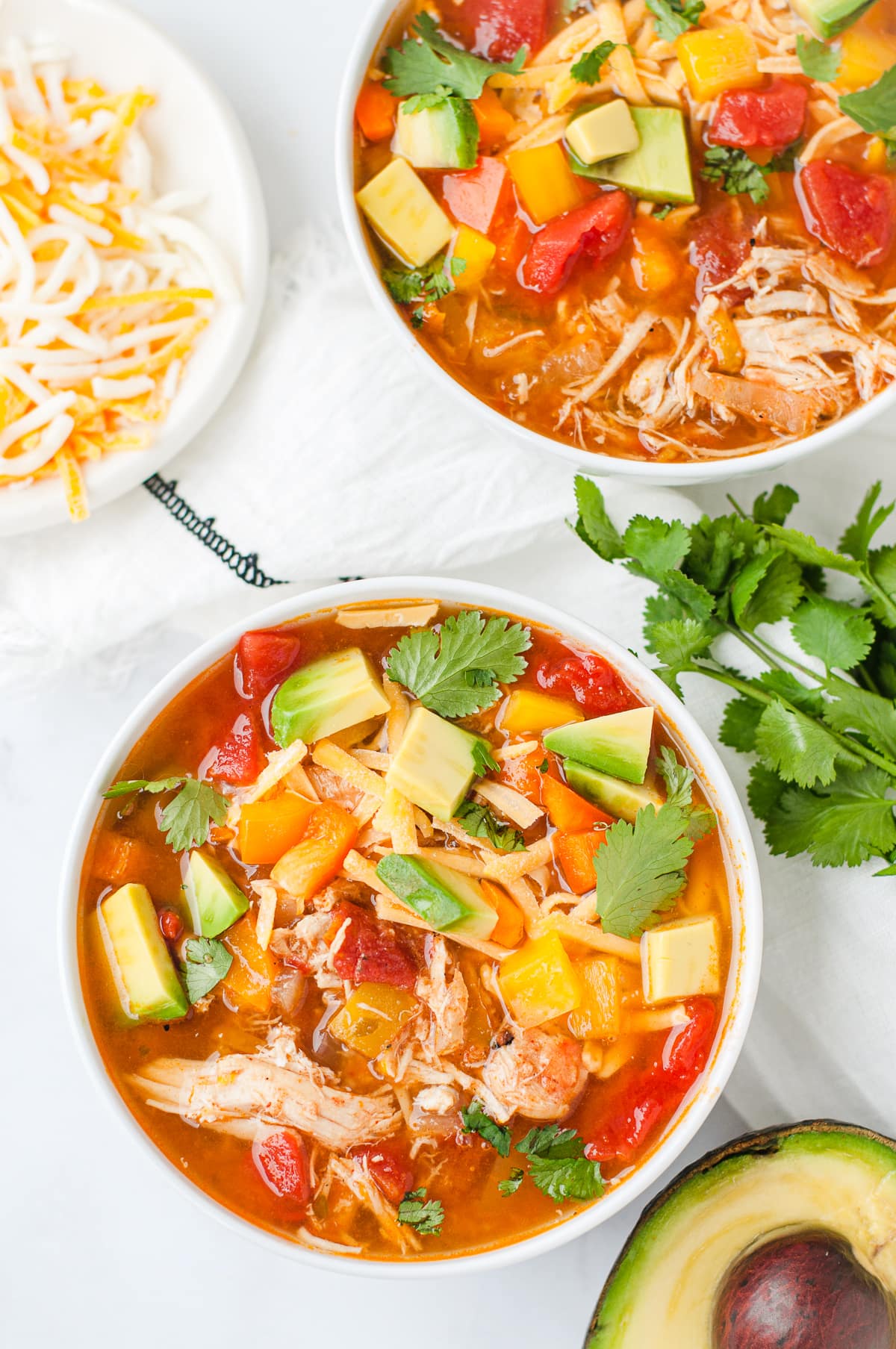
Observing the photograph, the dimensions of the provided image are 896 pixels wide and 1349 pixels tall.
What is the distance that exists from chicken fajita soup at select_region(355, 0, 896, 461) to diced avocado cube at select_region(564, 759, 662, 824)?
748 mm

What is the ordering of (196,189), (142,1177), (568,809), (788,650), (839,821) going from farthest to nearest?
(142,1177), (196,189), (788,650), (839,821), (568,809)

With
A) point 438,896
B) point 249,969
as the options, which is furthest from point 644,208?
point 249,969

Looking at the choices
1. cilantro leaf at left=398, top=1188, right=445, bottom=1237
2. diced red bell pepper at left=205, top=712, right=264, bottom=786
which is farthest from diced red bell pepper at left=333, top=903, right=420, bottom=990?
cilantro leaf at left=398, top=1188, right=445, bottom=1237

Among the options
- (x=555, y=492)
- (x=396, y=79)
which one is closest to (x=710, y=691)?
(x=555, y=492)

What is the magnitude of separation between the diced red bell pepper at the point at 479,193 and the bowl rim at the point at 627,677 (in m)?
0.82

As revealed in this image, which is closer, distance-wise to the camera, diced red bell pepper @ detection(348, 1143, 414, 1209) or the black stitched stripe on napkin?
diced red bell pepper @ detection(348, 1143, 414, 1209)

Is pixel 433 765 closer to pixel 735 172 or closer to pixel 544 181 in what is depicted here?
pixel 544 181

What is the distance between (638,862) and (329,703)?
0.75 meters

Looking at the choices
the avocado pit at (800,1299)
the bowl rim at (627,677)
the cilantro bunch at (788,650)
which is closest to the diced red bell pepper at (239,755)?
the bowl rim at (627,677)

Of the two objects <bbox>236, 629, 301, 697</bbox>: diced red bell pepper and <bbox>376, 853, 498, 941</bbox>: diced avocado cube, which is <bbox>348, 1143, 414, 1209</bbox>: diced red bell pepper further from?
<bbox>236, 629, 301, 697</bbox>: diced red bell pepper

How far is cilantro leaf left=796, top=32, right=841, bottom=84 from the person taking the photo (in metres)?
2.46

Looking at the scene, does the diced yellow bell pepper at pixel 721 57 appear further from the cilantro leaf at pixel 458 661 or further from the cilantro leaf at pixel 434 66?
the cilantro leaf at pixel 458 661

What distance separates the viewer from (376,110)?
2502mm

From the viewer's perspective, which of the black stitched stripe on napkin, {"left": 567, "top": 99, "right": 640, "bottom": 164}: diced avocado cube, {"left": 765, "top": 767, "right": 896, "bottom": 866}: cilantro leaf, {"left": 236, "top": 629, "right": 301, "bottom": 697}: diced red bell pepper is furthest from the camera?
the black stitched stripe on napkin
